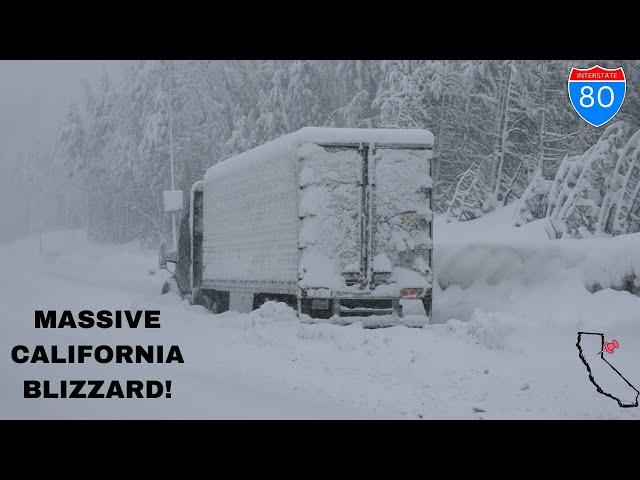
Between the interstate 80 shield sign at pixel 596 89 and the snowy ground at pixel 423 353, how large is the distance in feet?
7.38

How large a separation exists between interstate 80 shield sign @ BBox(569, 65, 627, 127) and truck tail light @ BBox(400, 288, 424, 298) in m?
4.24

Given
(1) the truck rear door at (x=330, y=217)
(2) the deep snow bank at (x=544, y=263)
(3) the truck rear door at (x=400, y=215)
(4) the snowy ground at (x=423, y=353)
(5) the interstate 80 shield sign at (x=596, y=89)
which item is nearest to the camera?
(4) the snowy ground at (x=423, y=353)

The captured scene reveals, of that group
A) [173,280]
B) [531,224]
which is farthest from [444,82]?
[173,280]

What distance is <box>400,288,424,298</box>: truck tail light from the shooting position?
16.1 metres

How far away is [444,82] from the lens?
37.9 m

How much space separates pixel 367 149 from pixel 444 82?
2286cm

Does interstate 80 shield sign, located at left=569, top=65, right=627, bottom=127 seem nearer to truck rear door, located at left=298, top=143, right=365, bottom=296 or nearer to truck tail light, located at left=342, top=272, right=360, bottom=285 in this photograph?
truck rear door, located at left=298, top=143, right=365, bottom=296

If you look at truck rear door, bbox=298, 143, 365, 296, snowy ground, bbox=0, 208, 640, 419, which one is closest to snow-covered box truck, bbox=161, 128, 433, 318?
truck rear door, bbox=298, 143, 365, 296

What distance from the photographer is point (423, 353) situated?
12094mm

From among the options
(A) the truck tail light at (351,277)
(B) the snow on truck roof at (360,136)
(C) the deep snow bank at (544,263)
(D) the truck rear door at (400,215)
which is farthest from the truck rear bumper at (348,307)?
(C) the deep snow bank at (544,263)

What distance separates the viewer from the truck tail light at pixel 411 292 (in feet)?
53.0

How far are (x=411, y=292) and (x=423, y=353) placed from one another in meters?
4.14

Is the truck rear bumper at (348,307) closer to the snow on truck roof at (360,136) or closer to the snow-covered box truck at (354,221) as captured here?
the snow-covered box truck at (354,221)

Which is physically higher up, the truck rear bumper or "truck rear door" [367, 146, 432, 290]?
"truck rear door" [367, 146, 432, 290]
